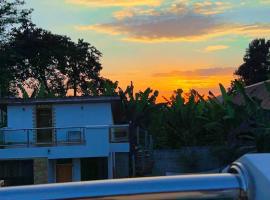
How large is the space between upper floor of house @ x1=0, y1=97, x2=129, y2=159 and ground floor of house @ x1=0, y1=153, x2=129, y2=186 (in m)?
0.75

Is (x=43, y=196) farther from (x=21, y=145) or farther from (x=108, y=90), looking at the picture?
(x=108, y=90)

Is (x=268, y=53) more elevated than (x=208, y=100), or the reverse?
(x=268, y=53)

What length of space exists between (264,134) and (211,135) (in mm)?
6402

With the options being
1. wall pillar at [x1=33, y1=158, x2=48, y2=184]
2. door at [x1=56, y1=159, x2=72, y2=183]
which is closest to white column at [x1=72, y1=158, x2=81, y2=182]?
door at [x1=56, y1=159, x2=72, y2=183]

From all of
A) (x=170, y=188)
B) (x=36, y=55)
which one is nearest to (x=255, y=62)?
(x=36, y=55)

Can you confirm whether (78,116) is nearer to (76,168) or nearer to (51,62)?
(76,168)

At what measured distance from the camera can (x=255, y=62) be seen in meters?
67.8

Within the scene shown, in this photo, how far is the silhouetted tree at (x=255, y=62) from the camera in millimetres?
66431

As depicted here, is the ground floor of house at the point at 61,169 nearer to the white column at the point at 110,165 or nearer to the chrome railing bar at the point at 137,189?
the white column at the point at 110,165

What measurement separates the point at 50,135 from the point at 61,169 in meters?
2.31

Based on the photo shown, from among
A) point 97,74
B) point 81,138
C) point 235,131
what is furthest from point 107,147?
point 97,74

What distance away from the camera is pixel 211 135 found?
1224 inches

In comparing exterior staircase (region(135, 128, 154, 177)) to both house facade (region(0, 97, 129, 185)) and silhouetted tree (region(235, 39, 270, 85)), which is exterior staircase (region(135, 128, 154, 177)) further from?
silhouetted tree (region(235, 39, 270, 85))

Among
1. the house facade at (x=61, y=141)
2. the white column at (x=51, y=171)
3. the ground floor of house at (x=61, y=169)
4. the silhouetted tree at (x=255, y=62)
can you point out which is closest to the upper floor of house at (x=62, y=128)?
the house facade at (x=61, y=141)
